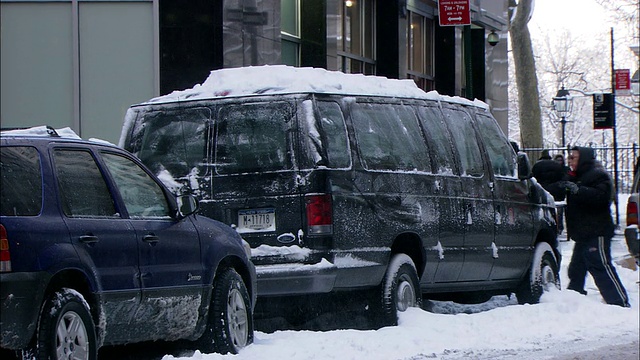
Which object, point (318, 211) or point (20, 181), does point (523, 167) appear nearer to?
point (318, 211)

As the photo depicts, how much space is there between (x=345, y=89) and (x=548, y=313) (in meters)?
3.12

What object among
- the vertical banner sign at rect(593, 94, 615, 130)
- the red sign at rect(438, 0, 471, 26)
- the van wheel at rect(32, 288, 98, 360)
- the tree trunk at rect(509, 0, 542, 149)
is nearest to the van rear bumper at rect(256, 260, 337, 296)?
the van wheel at rect(32, 288, 98, 360)

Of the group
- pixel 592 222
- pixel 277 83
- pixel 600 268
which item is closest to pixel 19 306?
pixel 277 83

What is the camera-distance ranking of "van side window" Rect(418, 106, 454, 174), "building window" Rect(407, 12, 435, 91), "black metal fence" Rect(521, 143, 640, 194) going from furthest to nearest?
"black metal fence" Rect(521, 143, 640, 194)
"building window" Rect(407, 12, 435, 91)
"van side window" Rect(418, 106, 454, 174)

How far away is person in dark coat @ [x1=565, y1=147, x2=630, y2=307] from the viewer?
1326 centimetres

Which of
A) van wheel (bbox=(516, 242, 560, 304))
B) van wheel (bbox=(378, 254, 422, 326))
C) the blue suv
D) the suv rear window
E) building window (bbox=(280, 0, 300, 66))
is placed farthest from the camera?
building window (bbox=(280, 0, 300, 66))

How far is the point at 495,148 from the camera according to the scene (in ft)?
43.3

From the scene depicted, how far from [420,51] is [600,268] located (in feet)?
53.7

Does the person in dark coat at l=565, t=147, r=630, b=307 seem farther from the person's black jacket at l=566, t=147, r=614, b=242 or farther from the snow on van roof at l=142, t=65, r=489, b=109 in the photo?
the snow on van roof at l=142, t=65, r=489, b=109

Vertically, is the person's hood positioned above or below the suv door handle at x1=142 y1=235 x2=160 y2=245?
above

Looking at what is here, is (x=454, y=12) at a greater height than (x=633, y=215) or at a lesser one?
greater

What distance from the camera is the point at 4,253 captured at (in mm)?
6520

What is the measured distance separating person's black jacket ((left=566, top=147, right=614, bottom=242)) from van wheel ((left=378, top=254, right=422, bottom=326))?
3124 mm

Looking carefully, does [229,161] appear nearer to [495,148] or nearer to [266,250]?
[266,250]
